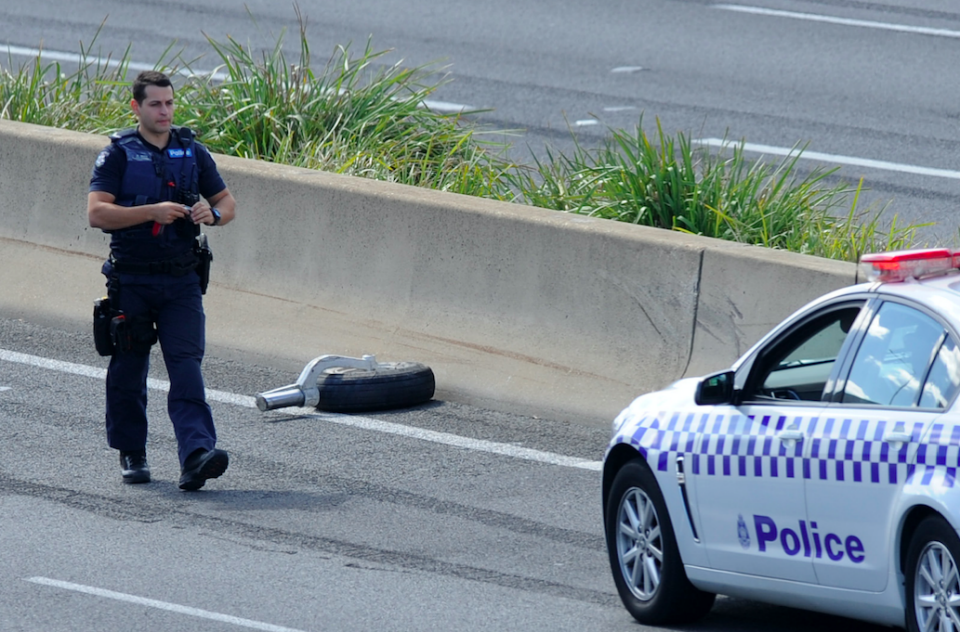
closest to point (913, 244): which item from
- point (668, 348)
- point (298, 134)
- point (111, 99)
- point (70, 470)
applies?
point (668, 348)

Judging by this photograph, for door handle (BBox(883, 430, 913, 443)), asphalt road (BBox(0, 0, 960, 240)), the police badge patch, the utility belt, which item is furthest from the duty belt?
asphalt road (BBox(0, 0, 960, 240))

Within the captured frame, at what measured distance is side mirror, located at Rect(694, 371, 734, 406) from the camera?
6648 mm

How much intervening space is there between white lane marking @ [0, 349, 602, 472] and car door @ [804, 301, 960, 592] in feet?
9.55

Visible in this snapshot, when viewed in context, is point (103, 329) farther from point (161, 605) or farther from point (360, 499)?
point (161, 605)

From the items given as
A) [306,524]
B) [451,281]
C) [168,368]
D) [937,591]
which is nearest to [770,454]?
[937,591]

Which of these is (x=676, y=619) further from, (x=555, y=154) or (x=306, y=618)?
(x=555, y=154)

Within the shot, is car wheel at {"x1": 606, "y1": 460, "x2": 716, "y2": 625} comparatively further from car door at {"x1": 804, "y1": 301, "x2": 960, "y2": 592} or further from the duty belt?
the duty belt

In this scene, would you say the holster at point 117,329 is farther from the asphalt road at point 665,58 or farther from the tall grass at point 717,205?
the asphalt road at point 665,58

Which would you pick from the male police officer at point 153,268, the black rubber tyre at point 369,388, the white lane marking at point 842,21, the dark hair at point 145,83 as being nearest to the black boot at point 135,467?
the male police officer at point 153,268

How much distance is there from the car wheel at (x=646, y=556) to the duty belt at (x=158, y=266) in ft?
8.97

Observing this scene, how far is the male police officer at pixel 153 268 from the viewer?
873 cm

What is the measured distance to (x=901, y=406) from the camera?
5.91m

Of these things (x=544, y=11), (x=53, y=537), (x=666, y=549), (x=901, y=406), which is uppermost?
(x=544, y=11)

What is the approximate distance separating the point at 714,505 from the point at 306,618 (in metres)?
1.57
